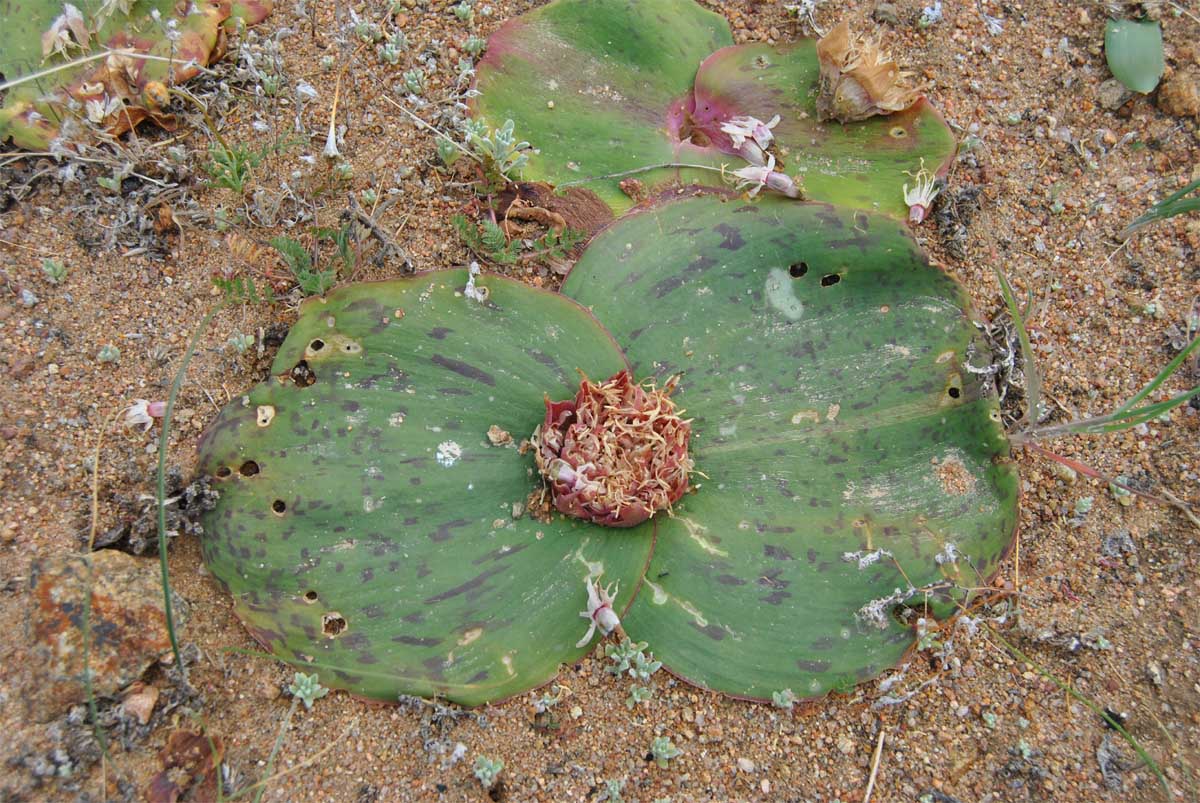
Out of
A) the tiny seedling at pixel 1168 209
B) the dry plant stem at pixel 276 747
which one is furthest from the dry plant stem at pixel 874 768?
the tiny seedling at pixel 1168 209

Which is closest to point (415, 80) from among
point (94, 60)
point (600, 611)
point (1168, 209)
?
point (94, 60)

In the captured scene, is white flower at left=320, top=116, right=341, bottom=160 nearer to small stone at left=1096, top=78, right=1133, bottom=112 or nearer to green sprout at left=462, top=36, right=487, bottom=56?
green sprout at left=462, top=36, right=487, bottom=56

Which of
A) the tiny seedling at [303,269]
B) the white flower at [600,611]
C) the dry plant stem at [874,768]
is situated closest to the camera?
the white flower at [600,611]

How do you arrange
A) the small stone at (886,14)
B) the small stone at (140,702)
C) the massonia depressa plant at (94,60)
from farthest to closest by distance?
the small stone at (886,14), the massonia depressa plant at (94,60), the small stone at (140,702)

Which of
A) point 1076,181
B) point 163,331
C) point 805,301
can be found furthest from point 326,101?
point 1076,181

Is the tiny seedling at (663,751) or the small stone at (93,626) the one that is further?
the tiny seedling at (663,751)

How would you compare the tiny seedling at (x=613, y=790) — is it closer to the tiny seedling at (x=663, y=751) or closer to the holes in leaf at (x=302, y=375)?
the tiny seedling at (x=663, y=751)
